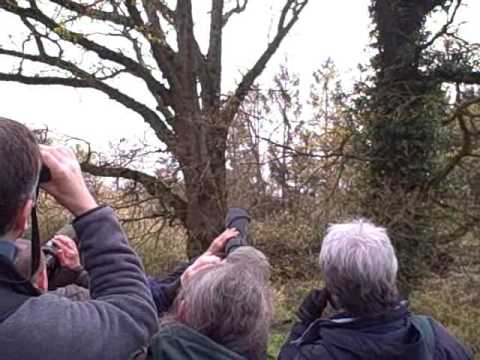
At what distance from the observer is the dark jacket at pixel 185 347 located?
5.66 ft

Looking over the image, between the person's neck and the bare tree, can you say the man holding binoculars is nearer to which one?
the person's neck

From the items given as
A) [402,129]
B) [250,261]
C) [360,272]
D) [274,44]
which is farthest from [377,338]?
[274,44]

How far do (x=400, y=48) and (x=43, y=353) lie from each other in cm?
874

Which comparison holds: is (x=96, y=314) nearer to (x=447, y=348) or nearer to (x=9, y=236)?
(x=9, y=236)

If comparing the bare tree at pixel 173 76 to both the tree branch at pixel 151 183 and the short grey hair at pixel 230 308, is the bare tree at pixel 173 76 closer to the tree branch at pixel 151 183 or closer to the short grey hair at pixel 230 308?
the tree branch at pixel 151 183

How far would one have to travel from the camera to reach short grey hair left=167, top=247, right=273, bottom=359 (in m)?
1.83

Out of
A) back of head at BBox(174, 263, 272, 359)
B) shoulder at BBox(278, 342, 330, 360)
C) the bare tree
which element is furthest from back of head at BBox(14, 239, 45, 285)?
the bare tree

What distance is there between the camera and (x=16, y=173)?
1.29m

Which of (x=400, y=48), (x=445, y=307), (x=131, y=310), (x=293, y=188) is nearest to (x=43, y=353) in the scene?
(x=131, y=310)

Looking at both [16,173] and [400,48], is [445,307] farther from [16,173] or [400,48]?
[16,173]

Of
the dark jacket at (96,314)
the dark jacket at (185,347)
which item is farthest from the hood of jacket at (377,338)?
Result: the dark jacket at (96,314)

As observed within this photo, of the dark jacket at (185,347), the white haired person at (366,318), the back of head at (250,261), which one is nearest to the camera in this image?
the dark jacket at (185,347)

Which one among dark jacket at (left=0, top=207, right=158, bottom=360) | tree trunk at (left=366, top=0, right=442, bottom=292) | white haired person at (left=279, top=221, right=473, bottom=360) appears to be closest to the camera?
dark jacket at (left=0, top=207, right=158, bottom=360)

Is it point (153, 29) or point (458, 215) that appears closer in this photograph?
point (458, 215)
